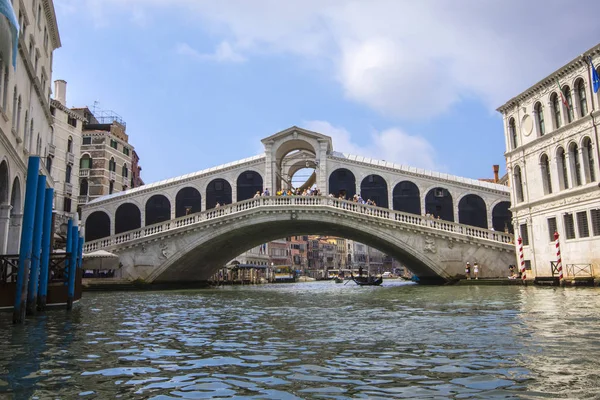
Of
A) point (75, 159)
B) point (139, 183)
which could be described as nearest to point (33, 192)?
point (75, 159)

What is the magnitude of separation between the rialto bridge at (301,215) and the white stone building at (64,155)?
3144 mm

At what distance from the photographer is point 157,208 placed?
1345 inches

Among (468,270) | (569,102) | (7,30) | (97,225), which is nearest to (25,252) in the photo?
(7,30)

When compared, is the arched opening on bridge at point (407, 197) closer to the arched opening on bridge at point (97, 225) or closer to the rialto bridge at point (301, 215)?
the rialto bridge at point (301, 215)

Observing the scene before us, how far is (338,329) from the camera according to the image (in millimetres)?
8453

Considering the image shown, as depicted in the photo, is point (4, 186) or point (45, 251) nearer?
point (45, 251)

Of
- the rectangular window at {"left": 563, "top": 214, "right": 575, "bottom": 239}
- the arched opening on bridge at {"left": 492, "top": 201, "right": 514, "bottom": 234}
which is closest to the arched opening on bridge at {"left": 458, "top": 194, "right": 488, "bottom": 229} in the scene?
the arched opening on bridge at {"left": 492, "top": 201, "right": 514, "bottom": 234}

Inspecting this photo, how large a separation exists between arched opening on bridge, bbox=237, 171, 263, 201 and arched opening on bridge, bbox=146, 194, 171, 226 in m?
4.60

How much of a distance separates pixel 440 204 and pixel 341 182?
5.90 m

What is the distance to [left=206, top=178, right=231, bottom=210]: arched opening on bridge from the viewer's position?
33.8 meters

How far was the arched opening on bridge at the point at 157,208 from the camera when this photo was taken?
34.1m

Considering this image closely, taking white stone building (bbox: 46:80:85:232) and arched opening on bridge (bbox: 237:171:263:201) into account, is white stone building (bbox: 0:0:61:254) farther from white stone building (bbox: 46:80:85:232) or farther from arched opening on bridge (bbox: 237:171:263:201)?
white stone building (bbox: 46:80:85:232)

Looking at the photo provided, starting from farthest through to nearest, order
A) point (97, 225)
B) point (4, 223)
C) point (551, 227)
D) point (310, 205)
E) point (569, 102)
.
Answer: point (97, 225)
point (310, 205)
point (551, 227)
point (569, 102)
point (4, 223)

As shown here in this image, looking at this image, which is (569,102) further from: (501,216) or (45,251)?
(45,251)
